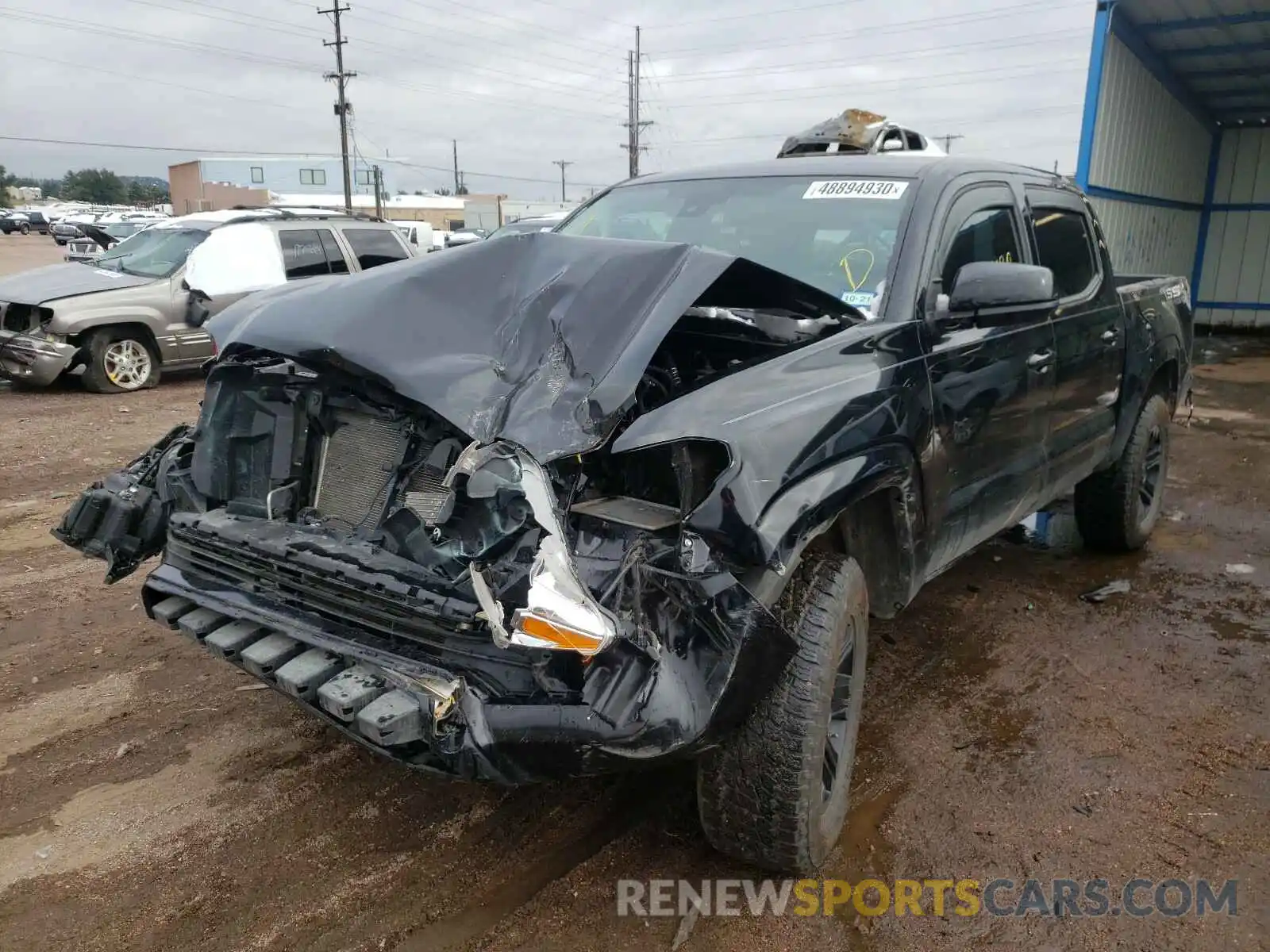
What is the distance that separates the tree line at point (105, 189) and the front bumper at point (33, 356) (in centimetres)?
8481

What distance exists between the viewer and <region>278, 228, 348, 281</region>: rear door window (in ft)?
31.9

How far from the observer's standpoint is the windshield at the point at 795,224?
322 cm

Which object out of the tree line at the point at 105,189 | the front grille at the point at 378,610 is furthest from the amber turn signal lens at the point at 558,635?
the tree line at the point at 105,189

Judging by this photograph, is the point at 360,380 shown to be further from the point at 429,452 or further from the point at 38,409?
the point at 38,409

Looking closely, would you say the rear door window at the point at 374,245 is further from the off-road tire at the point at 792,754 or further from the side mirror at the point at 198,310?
the off-road tire at the point at 792,754

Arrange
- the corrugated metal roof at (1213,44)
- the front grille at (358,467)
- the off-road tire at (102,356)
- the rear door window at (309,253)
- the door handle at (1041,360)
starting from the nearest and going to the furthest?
the front grille at (358,467), the door handle at (1041,360), the off-road tire at (102,356), the rear door window at (309,253), the corrugated metal roof at (1213,44)

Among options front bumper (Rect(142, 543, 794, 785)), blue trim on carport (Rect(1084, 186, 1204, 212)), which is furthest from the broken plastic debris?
blue trim on carport (Rect(1084, 186, 1204, 212))

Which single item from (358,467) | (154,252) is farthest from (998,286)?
(154,252)

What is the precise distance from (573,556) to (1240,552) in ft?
16.4

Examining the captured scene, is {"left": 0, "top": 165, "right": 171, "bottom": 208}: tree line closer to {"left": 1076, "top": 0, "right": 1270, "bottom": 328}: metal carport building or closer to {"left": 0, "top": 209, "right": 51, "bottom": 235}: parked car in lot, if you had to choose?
{"left": 0, "top": 209, "right": 51, "bottom": 235}: parked car in lot

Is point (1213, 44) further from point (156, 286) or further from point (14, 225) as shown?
point (14, 225)

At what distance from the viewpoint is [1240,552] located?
5.50m

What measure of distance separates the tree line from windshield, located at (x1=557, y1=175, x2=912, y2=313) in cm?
9212

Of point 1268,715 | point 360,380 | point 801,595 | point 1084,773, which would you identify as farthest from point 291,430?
point 1268,715
